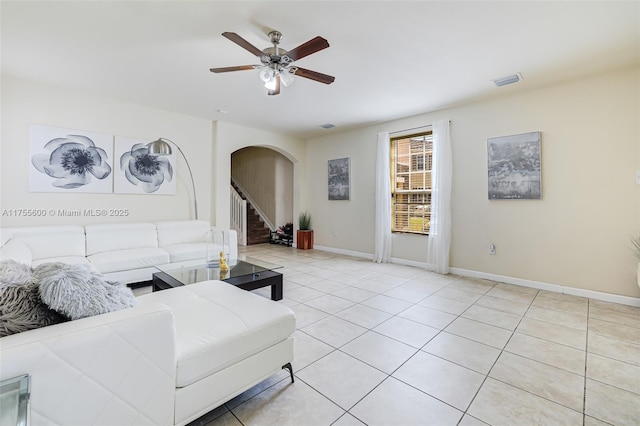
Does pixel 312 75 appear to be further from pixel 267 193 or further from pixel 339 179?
pixel 267 193

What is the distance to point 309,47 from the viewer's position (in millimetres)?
2188

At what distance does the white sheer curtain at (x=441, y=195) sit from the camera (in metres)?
4.45

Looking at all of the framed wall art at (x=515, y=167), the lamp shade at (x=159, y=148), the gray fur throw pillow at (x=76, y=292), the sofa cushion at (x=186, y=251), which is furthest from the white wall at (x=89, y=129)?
the framed wall art at (x=515, y=167)

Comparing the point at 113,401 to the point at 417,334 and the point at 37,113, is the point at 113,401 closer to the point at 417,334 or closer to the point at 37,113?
the point at 417,334

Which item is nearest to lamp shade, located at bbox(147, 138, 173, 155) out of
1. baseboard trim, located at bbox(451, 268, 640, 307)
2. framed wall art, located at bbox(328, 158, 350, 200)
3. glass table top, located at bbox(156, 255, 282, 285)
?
glass table top, located at bbox(156, 255, 282, 285)

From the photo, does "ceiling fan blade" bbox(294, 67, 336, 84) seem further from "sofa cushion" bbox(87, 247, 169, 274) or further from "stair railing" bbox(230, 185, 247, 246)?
"stair railing" bbox(230, 185, 247, 246)

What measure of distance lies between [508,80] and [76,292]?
441cm

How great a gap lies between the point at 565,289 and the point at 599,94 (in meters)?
2.34

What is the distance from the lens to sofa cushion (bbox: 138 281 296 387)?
1.33 meters

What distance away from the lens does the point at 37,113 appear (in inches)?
142

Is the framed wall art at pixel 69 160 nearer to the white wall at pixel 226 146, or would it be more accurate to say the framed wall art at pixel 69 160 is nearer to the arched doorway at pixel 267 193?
the white wall at pixel 226 146

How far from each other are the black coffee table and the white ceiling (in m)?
2.23

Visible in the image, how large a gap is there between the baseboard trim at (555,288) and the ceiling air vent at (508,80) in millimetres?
2571

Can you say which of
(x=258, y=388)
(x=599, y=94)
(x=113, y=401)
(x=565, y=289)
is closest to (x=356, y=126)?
(x=599, y=94)
